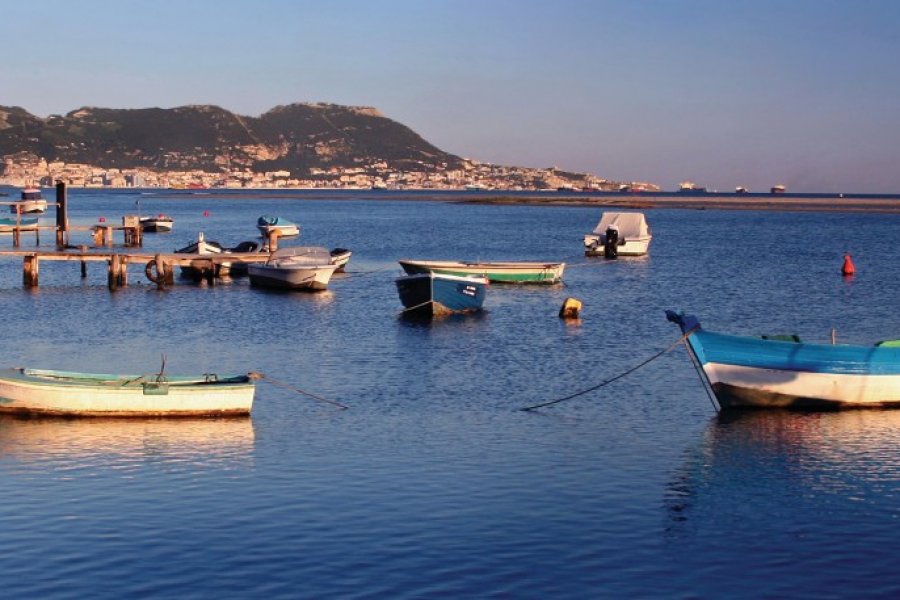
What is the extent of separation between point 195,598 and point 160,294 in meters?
41.6

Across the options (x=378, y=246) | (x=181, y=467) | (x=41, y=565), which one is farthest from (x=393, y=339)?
(x=378, y=246)

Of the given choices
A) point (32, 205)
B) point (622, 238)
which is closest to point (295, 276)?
point (622, 238)

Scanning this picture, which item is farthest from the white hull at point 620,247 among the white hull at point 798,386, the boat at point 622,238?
the white hull at point 798,386

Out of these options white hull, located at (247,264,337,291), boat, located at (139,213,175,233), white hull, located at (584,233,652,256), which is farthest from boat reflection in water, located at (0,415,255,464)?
boat, located at (139,213,175,233)

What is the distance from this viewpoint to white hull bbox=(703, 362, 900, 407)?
28.1 m

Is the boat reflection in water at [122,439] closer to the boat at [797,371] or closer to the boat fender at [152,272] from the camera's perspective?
the boat at [797,371]

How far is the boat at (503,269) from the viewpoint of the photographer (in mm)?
56562

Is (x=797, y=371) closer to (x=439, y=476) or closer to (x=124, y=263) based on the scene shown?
(x=439, y=476)

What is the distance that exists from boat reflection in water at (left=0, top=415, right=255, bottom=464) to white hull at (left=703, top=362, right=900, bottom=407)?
35.3ft

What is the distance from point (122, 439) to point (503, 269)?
3732 cm

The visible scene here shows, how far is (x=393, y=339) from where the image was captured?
136 feet

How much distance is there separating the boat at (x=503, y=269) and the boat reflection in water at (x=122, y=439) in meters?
30.2

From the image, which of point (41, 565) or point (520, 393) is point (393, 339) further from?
point (41, 565)

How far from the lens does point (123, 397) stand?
26.3m
